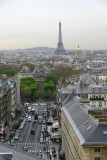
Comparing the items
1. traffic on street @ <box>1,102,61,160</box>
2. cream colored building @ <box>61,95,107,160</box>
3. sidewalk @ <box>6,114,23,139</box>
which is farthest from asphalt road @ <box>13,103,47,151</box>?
cream colored building @ <box>61,95,107,160</box>

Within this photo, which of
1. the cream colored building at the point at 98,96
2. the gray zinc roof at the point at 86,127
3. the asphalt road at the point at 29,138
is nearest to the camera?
the gray zinc roof at the point at 86,127

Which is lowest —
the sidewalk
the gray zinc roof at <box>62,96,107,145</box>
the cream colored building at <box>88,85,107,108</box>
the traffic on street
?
the sidewalk

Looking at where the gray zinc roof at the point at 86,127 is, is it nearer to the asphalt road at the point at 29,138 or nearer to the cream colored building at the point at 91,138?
the cream colored building at the point at 91,138

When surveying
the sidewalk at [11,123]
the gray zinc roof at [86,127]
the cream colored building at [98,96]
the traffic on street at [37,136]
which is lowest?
the sidewalk at [11,123]

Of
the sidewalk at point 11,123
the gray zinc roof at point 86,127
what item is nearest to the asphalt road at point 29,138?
the sidewalk at point 11,123

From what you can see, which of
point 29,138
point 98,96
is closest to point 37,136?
point 29,138

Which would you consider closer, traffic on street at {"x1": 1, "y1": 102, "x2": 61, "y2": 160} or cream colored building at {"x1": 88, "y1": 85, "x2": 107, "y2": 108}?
traffic on street at {"x1": 1, "y1": 102, "x2": 61, "y2": 160}

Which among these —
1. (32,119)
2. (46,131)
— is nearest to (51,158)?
(46,131)

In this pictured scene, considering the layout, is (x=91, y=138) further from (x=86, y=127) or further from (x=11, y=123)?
(x=11, y=123)

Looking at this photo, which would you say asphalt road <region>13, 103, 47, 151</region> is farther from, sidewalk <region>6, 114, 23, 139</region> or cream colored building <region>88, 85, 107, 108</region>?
cream colored building <region>88, 85, 107, 108</region>
